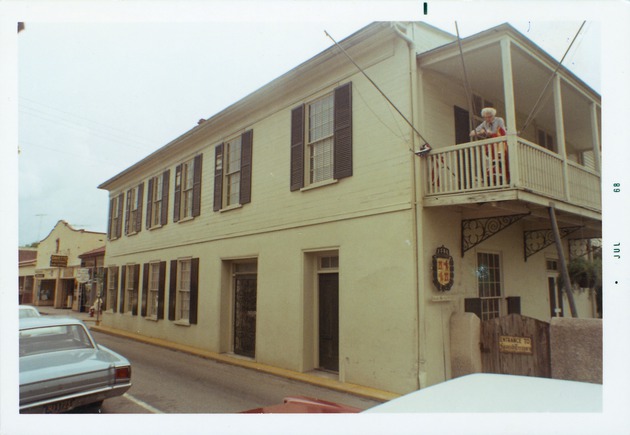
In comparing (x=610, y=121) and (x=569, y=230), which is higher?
(x=610, y=121)

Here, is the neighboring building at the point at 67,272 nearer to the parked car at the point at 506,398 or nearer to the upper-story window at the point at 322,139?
the upper-story window at the point at 322,139

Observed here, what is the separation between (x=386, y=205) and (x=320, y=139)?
8.26ft

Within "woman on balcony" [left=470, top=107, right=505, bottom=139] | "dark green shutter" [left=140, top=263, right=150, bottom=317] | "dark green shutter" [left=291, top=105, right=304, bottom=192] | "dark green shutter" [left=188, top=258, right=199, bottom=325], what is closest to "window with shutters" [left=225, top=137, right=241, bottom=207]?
"dark green shutter" [left=188, top=258, right=199, bottom=325]

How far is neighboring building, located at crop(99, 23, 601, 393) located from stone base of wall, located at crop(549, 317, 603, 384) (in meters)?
1.70

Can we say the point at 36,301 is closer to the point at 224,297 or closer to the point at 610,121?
the point at 224,297

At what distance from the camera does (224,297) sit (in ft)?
39.3

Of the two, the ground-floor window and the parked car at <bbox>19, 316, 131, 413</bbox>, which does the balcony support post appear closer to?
the ground-floor window

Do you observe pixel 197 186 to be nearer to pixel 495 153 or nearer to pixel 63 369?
pixel 63 369

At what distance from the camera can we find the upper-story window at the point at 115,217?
58.2 ft

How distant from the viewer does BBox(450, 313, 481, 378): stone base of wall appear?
7.19m

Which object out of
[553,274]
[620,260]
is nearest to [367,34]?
[620,260]

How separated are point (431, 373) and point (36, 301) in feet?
49.8

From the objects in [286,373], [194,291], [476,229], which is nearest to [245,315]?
[194,291]

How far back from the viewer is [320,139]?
9.41m
